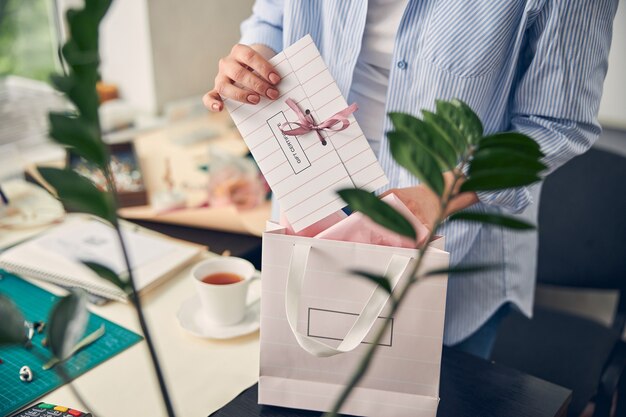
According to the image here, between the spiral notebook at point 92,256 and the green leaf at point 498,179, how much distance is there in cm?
81

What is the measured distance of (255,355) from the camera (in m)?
0.96

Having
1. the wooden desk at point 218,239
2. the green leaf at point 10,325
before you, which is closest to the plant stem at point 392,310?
the green leaf at point 10,325

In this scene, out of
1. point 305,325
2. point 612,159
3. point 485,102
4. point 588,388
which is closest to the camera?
point 305,325

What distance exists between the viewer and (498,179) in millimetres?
399

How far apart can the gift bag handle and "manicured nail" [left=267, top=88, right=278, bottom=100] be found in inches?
9.7

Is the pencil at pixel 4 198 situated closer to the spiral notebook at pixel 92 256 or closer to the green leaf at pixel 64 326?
the spiral notebook at pixel 92 256

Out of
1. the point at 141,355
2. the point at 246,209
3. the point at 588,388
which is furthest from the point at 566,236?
the point at 141,355

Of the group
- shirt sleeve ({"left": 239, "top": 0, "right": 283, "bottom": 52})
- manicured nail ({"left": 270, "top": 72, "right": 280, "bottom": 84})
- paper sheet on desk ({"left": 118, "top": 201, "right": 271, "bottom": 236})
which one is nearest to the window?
paper sheet on desk ({"left": 118, "top": 201, "right": 271, "bottom": 236})

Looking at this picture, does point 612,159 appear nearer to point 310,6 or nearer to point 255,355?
point 310,6

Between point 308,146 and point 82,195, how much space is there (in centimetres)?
49

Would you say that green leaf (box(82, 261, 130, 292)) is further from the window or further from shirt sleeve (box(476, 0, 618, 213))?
the window

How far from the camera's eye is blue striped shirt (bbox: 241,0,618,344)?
37.6 inches

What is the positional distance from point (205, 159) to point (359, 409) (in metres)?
1.17

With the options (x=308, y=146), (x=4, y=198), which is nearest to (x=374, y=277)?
(x=308, y=146)
